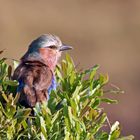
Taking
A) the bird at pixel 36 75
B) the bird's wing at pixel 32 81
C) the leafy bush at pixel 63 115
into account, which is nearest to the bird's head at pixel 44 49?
the bird at pixel 36 75

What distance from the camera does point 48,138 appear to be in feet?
16.9

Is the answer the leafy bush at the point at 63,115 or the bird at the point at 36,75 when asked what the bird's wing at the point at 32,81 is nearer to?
the bird at the point at 36,75

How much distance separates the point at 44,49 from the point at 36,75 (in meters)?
1.17

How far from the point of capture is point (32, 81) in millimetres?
6242

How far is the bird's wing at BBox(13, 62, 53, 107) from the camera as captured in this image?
5986 mm

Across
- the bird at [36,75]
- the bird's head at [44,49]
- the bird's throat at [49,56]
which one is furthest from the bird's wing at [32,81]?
the bird's throat at [49,56]

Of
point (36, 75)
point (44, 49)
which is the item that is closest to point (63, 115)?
point (36, 75)

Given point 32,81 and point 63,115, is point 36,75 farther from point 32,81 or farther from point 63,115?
point 63,115

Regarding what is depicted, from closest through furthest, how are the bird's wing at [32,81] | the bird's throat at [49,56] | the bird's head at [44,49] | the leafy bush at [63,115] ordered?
the leafy bush at [63,115] < the bird's wing at [32,81] < the bird's head at [44,49] < the bird's throat at [49,56]

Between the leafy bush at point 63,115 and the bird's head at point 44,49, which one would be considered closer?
the leafy bush at point 63,115

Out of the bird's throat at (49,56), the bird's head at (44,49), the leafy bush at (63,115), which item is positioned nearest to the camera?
the leafy bush at (63,115)

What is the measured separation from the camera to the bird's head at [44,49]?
279 inches

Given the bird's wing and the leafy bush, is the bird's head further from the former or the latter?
the leafy bush

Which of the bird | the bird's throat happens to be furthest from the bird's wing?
the bird's throat
